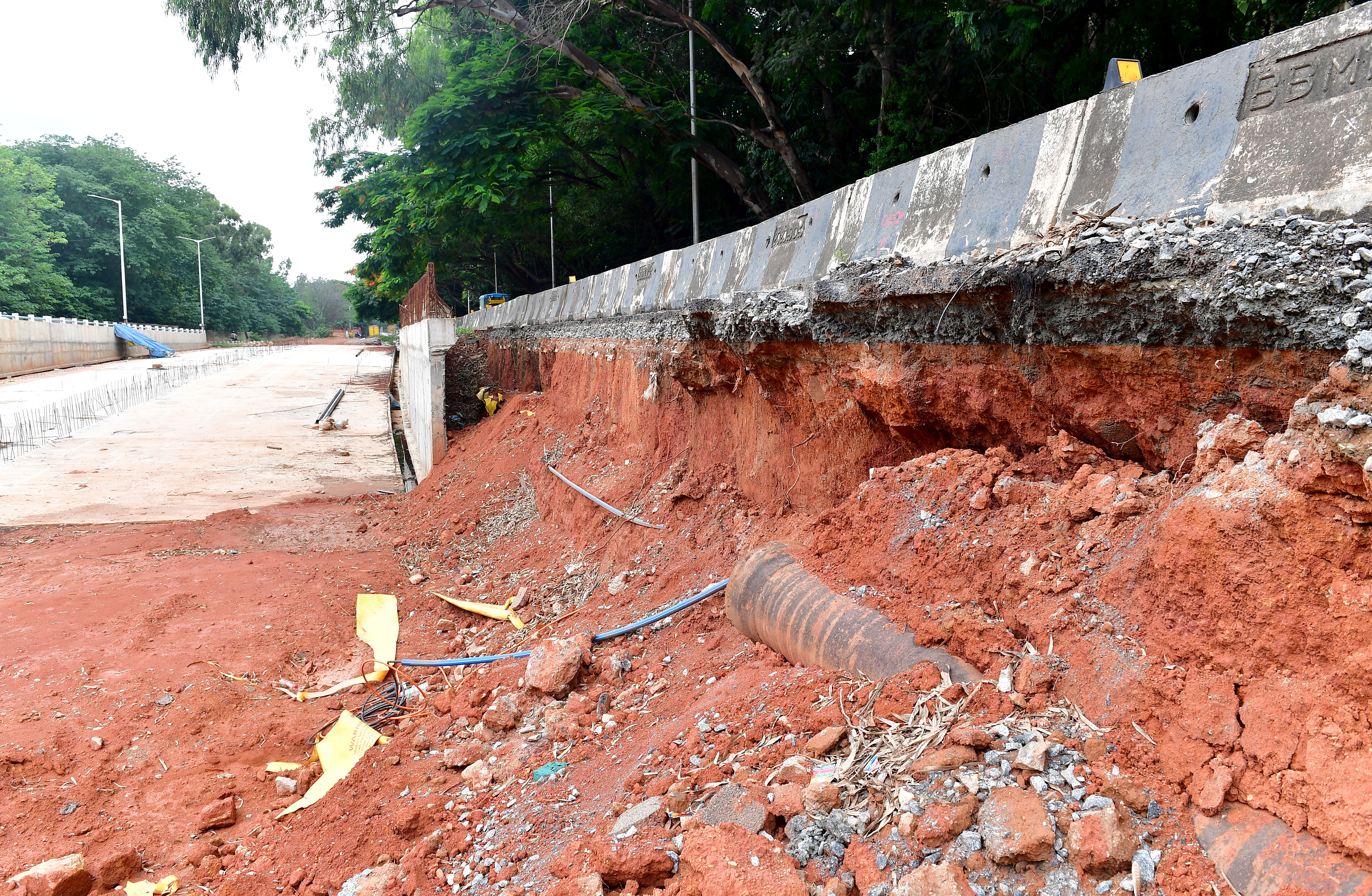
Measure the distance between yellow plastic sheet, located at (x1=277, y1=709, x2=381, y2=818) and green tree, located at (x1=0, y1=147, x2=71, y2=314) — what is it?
47643 mm

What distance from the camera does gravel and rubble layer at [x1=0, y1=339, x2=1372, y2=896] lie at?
190 cm

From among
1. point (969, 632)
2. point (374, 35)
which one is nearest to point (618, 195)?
point (374, 35)

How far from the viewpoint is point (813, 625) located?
327cm

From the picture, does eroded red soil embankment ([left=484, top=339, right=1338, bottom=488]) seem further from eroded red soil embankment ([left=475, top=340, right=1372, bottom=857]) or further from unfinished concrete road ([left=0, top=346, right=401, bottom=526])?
unfinished concrete road ([left=0, top=346, right=401, bottom=526])

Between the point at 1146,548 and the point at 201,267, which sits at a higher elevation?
the point at 201,267

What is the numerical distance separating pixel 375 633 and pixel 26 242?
4892 centimetres

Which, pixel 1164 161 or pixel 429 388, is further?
pixel 429 388

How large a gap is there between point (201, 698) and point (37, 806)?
57.7 inches

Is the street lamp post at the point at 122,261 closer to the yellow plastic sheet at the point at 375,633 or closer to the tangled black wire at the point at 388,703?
the yellow plastic sheet at the point at 375,633

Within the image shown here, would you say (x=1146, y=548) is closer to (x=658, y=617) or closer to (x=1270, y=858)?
(x=1270, y=858)

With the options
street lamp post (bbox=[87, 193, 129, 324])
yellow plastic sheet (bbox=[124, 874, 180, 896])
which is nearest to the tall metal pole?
yellow plastic sheet (bbox=[124, 874, 180, 896])

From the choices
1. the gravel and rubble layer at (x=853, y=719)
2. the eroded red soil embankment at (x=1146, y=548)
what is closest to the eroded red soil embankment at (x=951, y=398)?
the eroded red soil embankment at (x=1146, y=548)

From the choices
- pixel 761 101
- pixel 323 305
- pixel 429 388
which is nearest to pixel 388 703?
pixel 429 388

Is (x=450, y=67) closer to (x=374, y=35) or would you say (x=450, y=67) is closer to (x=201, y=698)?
(x=374, y=35)
